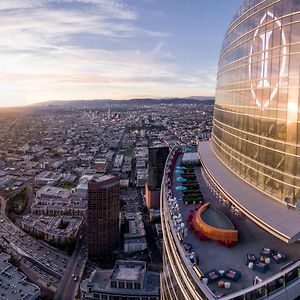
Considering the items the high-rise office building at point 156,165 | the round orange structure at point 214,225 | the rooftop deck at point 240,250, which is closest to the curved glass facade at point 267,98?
the rooftop deck at point 240,250

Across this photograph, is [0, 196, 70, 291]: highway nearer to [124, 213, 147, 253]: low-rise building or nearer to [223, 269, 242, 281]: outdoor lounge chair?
[124, 213, 147, 253]: low-rise building

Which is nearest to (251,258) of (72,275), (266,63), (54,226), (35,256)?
(266,63)

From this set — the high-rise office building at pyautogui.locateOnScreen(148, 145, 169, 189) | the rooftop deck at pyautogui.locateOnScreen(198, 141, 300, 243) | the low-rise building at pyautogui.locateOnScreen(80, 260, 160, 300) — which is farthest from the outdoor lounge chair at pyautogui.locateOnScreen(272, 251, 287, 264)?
the high-rise office building at pyautogui.locateOnScreen(148, 145, 169, 189)

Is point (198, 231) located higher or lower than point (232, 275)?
A: higher

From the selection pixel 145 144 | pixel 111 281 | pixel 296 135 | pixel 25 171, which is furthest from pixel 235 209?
pixel 145 144

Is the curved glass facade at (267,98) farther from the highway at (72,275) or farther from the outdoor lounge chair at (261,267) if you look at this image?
the highway at (72,275)

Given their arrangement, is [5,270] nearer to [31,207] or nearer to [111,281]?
[111,281]

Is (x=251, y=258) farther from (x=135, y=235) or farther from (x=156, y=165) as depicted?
(x=156, y=165)
